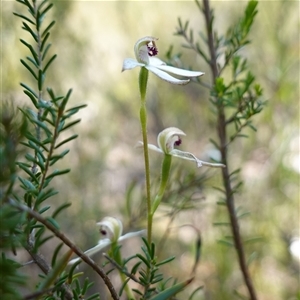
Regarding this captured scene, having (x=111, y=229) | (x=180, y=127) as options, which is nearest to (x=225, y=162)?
(x=111, y=229)

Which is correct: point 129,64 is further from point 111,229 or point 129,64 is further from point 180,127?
point 180,127

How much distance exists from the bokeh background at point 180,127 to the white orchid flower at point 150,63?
45cm

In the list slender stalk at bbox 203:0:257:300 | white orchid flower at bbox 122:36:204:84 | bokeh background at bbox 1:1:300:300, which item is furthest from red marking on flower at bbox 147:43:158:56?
bokeh background at bbox 1:1:300:300

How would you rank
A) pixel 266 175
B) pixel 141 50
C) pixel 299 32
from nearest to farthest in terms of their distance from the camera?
pixel 141 50 → pixel 266 175 → pixel 299 32

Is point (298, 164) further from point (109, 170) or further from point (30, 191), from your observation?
point (30, 191)

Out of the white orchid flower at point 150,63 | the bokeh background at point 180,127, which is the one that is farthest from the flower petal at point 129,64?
the bokeh background at point 180,127

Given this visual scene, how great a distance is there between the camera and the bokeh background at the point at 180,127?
0.95 metres

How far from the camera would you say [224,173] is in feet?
1.45

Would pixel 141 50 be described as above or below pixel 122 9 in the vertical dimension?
below

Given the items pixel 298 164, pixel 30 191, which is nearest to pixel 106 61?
pixel 298 164

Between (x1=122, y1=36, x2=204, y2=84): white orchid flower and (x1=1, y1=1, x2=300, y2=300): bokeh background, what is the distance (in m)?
0.45

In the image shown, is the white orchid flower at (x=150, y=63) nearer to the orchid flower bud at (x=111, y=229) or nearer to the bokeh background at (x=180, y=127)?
the orchid flower bud at (x=111, y=229)

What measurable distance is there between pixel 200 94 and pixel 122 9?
0.35 m

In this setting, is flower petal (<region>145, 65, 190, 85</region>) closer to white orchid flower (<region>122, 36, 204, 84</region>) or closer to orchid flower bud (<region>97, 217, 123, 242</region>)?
white orchid flower (<region>122, 36, 204, 84</region>)
